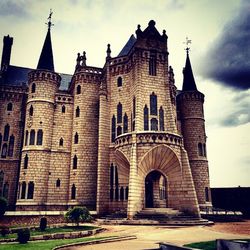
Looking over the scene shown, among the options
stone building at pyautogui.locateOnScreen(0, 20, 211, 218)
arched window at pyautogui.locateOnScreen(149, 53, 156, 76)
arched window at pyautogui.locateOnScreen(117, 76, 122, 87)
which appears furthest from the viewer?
arched window at pyautogui.locateOnScreen(117, 76, 122, 87)

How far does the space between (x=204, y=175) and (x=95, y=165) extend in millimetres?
15672

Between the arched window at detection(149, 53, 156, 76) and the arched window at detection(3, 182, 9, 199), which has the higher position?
the arched window at detection(149, 53, 156, 76)

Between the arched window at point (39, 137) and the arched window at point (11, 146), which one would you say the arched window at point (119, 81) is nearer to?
the arched window at point (39, 137)

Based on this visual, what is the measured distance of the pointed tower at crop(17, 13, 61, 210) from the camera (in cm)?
3120

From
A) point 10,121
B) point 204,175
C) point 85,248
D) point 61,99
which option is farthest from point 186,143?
point 85,248

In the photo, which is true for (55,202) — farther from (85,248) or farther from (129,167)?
(85,248)

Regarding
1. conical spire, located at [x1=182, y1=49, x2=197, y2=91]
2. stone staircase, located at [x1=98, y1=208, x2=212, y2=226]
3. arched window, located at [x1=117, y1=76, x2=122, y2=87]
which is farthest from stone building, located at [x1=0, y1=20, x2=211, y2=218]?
conical spire, located at [x1=182, y1=49, x2=197, y2=91]

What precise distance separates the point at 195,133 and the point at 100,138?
15.2 metres

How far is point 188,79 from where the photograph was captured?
43.3 metres

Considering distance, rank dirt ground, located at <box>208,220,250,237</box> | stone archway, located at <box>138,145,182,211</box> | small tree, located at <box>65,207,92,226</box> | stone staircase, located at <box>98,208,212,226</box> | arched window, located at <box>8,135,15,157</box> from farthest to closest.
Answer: arched window, located at <box>8,135,15,157</box>, stone archway, located at <box>138,145,182,211</box>, stone staircase, located at <box>98,208,212,226</box>, small tree, located at <box>65,207,92,226</box>, dirt ground, located at <box>208,220,250,237</box>

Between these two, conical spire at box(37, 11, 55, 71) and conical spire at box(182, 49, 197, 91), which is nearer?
conical spire at box(37, 11, 55, 71)

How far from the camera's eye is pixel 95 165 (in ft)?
111

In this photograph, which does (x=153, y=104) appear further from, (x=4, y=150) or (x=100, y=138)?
(x=4, y=150)

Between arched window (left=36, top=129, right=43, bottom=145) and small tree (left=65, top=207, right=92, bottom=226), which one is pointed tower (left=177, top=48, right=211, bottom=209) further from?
small tree (left=65, top=207, right=92, bottom=226)
